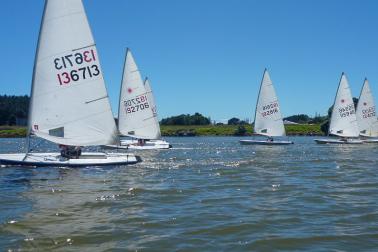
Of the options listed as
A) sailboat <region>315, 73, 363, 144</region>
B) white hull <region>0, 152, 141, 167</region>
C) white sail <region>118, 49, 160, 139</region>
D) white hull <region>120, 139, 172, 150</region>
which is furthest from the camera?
sailboat <region>315, 73, 363, 144</region>

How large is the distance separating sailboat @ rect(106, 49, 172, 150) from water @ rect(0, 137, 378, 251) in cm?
2215

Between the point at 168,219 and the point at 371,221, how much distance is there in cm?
448

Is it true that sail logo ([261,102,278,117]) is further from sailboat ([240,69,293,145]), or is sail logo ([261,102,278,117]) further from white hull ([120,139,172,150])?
white hull ([120,139,172,150])

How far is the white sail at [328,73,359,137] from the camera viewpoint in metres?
57.9

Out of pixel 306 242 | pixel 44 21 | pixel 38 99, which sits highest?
pixel 44 21

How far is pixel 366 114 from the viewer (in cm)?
6159

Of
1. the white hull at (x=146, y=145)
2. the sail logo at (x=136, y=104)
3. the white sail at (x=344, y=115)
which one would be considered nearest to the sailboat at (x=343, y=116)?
the white sail at (x=344, y=115)

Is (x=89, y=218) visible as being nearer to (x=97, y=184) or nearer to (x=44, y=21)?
(x=97, y=184)

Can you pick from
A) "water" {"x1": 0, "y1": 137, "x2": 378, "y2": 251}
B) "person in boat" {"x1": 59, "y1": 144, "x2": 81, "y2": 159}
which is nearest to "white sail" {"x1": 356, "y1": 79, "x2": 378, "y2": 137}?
"water" {"x1": 0, "y1": 137, "x2": 378, "y2": 251}

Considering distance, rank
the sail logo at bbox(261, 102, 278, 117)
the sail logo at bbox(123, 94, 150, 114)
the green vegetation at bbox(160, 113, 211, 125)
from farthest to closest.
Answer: the green vegetation at bbox(160, 113, 211, 125) < the sail logo at bbox(261, 102, 278, 117) < the sail logo at bbox(123, 94, 150, 114)

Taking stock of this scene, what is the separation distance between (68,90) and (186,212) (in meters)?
13.9

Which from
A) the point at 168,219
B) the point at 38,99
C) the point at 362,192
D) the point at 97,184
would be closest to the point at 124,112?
the point at 38,99

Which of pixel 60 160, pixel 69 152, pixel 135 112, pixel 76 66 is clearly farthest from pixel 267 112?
pixel 60 160

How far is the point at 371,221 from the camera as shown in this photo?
1161 cm
